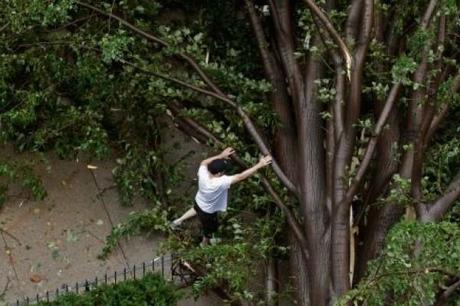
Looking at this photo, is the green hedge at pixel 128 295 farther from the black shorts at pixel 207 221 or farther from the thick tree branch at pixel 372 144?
the thick tree branch at pixel 372 144

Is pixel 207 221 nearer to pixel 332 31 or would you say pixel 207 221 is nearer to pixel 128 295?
pixel 128 295

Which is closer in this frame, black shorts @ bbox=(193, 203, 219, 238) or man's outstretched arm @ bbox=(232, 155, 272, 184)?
man's outstretched arm @ bbox=(232, 155, 272, 184)

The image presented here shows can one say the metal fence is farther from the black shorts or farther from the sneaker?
the black shorts

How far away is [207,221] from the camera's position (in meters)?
8.27

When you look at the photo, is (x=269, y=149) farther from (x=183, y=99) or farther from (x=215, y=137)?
(x=183, y=99)

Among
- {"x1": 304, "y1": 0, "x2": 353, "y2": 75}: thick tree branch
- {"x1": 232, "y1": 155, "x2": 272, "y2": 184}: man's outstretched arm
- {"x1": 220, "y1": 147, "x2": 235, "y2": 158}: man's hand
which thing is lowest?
{"x1": 232, "y1": 155, "x2": 272, "y2": 184}: man's outstretched arm

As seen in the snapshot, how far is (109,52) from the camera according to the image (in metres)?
7.17

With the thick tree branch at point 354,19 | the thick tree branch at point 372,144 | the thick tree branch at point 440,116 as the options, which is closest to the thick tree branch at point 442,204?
the thick tree branch at point 440,116

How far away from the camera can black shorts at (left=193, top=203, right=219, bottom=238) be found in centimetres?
822

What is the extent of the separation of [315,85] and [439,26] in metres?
1.38

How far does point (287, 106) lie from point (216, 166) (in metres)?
1.22

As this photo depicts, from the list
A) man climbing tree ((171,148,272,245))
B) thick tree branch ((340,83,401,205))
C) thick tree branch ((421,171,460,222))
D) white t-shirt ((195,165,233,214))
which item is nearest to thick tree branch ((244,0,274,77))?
man climbing tree ((171,148,272,245))

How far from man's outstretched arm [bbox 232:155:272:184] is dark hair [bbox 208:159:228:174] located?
0.20 metres

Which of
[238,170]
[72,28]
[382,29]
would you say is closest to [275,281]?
[238,170]
